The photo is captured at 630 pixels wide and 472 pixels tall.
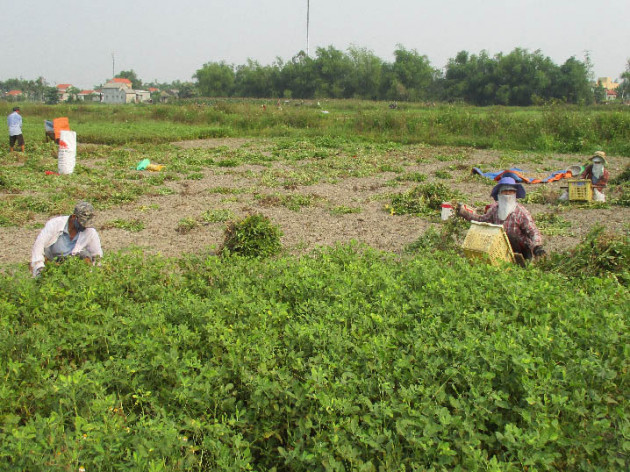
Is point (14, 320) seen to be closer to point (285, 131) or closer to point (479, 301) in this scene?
point (479, 301)

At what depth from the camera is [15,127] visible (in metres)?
16.3

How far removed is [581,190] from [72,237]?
9.56 m

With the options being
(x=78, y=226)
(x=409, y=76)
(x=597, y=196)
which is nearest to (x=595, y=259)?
(x=78, y=226)

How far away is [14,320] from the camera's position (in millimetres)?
3754

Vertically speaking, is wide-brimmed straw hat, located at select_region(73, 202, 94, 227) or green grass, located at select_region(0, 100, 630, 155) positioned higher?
green grass, located at select_region(0, 100, 630, 155)

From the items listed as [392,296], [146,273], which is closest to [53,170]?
[146,273]

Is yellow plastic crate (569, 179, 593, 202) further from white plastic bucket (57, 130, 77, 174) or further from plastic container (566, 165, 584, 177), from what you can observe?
white plastic bucket (57, 130, 77, 174)

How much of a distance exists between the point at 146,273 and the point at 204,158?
12884 mm

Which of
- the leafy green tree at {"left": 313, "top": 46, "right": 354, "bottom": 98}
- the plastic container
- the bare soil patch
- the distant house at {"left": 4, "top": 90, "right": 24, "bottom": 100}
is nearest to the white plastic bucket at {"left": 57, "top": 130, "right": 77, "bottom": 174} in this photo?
A: the bare soil patch

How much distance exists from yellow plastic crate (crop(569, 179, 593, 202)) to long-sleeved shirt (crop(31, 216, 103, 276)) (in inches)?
362

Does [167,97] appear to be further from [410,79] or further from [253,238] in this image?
[253,238]

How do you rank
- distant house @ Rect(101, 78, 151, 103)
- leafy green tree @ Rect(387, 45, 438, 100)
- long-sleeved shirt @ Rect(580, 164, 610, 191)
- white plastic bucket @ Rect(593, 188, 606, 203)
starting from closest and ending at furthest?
white plastic bucket @ Rect(593, 188, 606, 203), long-sleeved shirt @ Rect(580, 164, 610, 191), leafy green tree @ Rect(387, 45, 438, 100), distant house @ Rect(101, 78, 151, 103)

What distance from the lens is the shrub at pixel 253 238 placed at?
23.1ft

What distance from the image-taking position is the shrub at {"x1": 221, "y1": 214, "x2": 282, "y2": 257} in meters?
7.05
